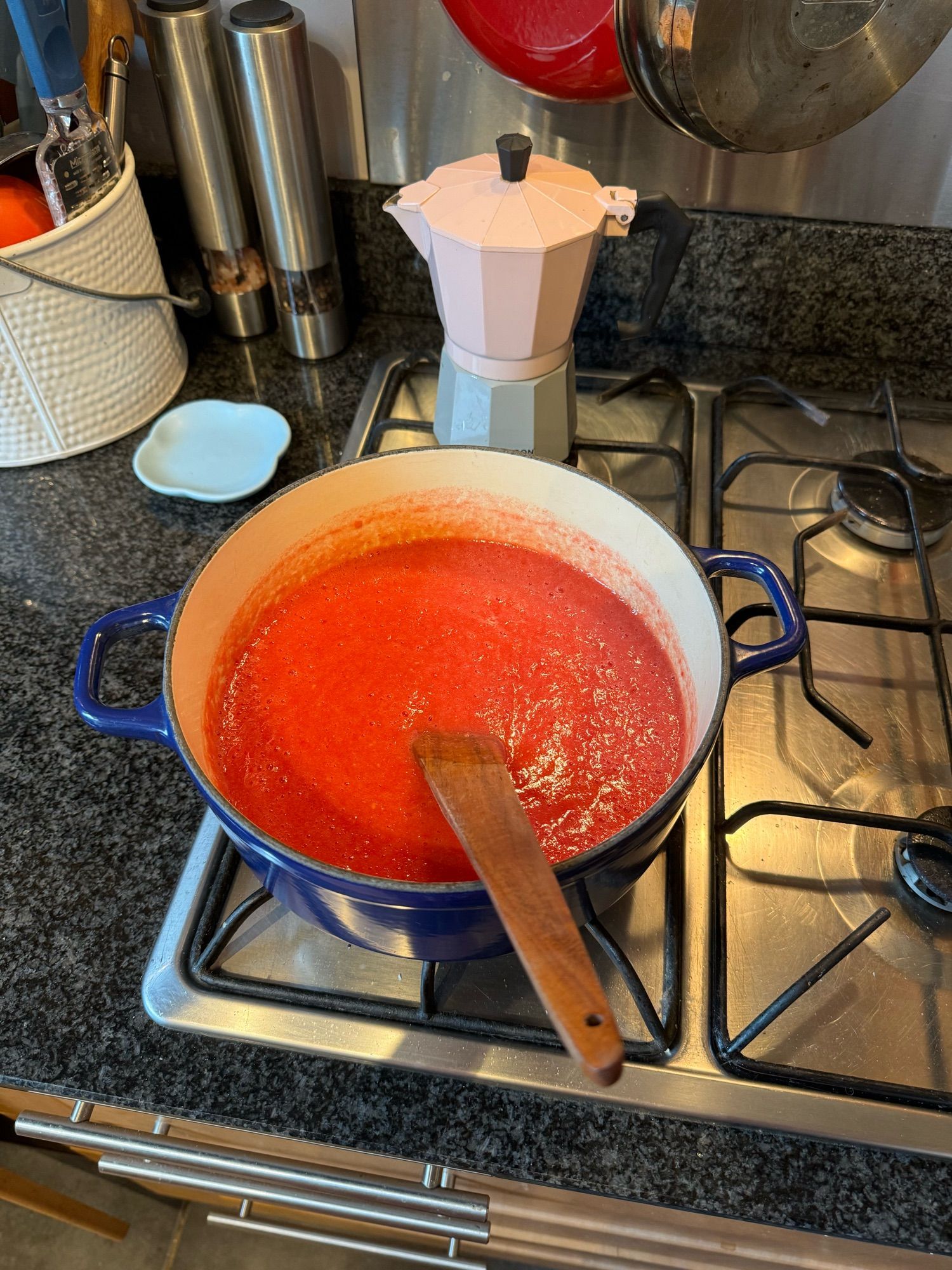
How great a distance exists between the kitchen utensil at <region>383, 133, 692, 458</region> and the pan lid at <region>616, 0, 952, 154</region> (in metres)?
0.08

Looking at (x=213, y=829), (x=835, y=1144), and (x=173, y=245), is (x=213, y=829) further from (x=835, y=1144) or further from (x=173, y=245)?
(x=173, y=245)

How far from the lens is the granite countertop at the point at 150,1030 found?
52 centimetres

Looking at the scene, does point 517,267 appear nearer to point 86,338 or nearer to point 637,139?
point 637,139

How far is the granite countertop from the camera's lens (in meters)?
0.52

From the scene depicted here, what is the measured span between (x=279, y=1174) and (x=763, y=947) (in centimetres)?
35

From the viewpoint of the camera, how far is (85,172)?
0.78m

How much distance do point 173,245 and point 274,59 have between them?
32 centimetres

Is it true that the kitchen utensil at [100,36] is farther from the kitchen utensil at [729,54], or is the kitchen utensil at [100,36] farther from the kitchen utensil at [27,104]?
the kitchen utensil at [729,54]

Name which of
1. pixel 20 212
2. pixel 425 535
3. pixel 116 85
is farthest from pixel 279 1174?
pixel 116 85

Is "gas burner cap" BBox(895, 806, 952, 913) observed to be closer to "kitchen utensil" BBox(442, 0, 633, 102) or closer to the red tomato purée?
the red tomato purée

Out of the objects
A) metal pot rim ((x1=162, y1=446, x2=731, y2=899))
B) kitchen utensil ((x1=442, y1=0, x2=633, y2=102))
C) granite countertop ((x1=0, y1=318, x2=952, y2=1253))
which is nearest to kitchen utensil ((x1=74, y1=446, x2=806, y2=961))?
metal pot rim ((x1=162, y1=446, x2=731, y2=899))

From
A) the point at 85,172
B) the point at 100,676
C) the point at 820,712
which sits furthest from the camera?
the point at 85,172

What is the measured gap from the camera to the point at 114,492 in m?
0.88

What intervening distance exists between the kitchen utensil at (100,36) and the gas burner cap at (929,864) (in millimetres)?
860
